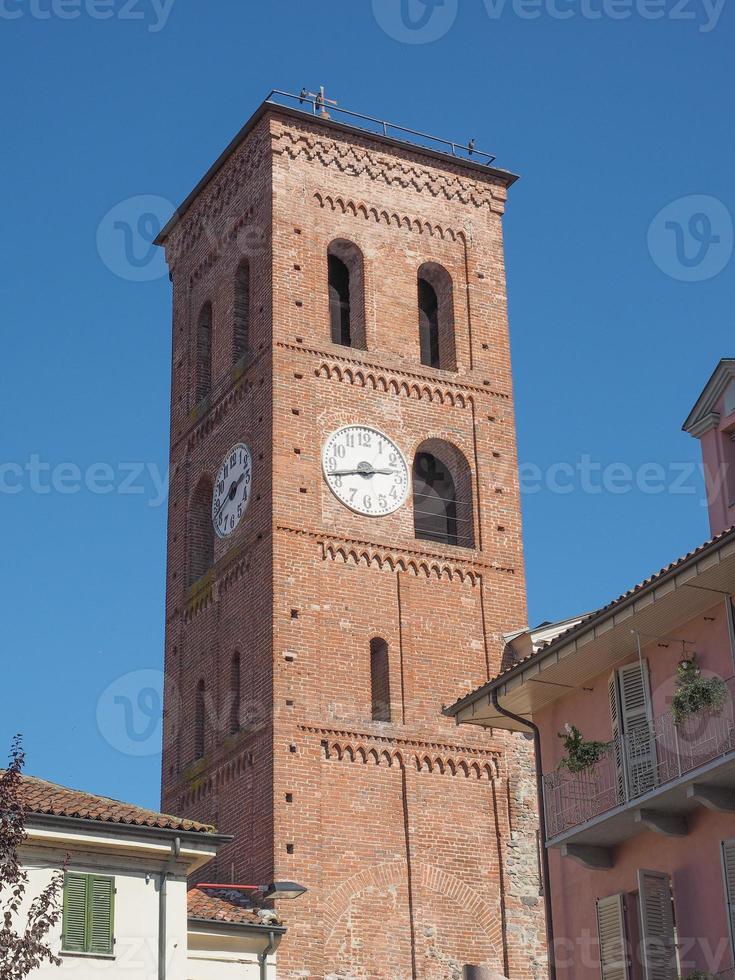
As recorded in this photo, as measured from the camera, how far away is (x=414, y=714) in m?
35.2

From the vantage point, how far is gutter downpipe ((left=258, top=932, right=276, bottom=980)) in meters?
26.8

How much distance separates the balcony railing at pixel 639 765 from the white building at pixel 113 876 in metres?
4.50

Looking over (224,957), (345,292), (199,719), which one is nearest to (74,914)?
(224,957)

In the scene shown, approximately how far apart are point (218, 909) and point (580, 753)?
749cm

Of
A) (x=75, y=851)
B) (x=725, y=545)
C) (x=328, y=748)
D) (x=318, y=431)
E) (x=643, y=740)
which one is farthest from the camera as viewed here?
(x=318, y=431)

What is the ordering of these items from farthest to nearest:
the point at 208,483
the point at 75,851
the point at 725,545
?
the point at 208,483, the point at 75,851, the point at 725,545

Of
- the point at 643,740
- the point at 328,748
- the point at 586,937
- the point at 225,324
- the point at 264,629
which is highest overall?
the point at 225,324

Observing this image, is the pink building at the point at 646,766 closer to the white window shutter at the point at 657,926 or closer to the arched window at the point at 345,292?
the white window shutter at the point at 657,926

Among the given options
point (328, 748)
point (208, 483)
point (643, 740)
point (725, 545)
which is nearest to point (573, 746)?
point (643, 740)

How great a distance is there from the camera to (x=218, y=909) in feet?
89.9

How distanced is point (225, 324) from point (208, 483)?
11.3 feet

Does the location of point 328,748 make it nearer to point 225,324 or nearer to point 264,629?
point 264,629

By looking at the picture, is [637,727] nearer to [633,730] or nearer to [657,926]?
[633,730]

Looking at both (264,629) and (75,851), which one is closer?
(75,851)
